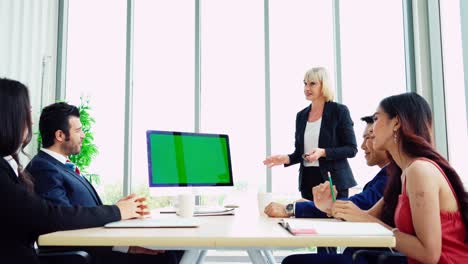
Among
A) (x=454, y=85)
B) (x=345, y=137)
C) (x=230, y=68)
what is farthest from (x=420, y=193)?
(x=230, y=68)

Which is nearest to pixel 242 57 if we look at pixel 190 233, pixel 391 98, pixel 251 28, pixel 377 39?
pixel 251 28

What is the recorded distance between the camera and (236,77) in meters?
4.71

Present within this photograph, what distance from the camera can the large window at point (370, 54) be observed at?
4.50m

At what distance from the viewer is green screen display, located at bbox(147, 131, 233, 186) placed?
2.15 metres

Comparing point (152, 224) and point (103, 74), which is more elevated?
point (103, 74)

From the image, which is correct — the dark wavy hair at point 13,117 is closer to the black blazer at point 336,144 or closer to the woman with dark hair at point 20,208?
the woman with dark hair at point 20,208

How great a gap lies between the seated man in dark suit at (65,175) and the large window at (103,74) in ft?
8.05

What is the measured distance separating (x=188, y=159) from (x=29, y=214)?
1046 millimetres

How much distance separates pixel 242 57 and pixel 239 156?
43.9 inches

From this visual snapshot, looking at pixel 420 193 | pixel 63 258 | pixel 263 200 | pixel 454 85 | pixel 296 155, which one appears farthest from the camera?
pixel 454 85

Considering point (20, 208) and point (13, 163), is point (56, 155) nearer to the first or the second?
point (13, 163)

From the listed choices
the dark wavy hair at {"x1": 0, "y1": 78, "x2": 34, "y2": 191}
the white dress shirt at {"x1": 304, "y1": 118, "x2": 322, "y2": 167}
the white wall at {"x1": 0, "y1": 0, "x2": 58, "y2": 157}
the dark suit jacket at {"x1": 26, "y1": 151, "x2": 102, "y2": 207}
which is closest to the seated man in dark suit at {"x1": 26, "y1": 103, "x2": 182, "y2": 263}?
the dark suit jacket at {"x1": 26, "y1": 151, "x2": 102, "y2": 207}

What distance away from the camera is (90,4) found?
16.7 feet

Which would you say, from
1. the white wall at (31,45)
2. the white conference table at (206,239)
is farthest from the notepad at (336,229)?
the white wall at (31,45)
